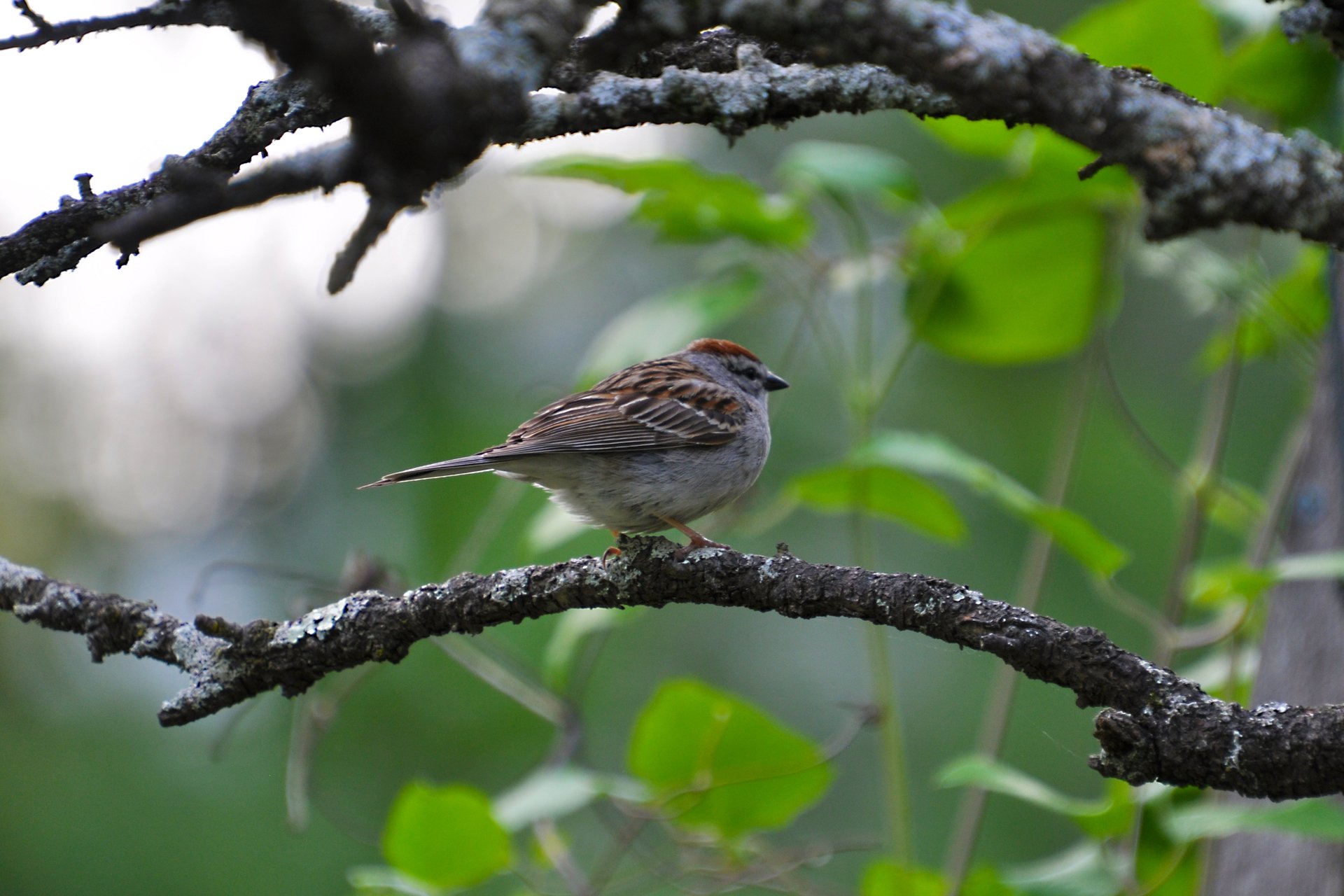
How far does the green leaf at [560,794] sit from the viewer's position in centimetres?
279

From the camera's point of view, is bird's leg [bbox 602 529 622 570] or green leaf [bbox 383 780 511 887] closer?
bird's leg [bbox 602 529 622 570]

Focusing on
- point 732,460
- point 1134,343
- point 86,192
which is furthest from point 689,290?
point 1134,343

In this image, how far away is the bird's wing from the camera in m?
3.38

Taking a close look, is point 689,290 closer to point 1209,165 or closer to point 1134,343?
point 1209,165

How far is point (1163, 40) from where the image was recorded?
9.81ft

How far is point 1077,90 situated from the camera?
128 cm

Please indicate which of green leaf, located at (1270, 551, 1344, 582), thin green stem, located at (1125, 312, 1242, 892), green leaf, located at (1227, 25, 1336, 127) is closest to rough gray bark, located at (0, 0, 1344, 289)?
green leaf, located at (1270, 551, 1344, 582)

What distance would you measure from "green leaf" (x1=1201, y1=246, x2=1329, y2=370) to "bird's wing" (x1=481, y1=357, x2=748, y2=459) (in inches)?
66.0

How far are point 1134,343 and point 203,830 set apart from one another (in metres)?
7.83

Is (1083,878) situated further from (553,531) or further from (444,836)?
(553,531)

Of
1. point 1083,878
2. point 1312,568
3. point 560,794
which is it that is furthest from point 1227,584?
point 560,794

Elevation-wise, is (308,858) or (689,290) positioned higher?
(689,290)

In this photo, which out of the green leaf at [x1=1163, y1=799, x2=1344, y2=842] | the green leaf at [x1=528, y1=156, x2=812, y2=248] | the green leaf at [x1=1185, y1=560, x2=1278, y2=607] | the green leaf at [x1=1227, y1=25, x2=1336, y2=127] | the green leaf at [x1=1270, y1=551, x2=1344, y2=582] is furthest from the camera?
the green leaf at [x1=1227, y1=25, x2=1336, y2=127]

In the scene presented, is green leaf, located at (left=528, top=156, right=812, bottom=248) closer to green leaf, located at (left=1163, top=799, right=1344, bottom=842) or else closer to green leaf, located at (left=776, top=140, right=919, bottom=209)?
green leaf, located at (left=776, top=140, right=919, bottom=209)
